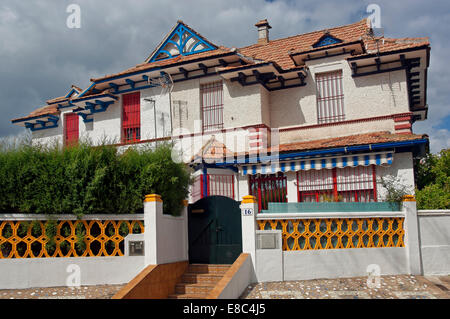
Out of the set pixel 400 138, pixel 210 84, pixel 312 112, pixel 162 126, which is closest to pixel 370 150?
pixel 400 138

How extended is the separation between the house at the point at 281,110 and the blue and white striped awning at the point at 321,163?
0.04 metres

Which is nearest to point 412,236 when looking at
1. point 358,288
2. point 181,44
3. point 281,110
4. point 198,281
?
point 358,288

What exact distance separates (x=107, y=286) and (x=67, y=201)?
282 centimetres

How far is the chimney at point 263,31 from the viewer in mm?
27852

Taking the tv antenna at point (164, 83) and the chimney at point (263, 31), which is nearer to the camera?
the tv antenna at point (164, 83)

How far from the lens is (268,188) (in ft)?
70.6

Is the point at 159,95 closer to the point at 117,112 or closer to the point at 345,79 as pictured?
the point at 117,112

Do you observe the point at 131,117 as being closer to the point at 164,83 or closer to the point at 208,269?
the point at 164,83

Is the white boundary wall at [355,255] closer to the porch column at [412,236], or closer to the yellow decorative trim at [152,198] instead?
the porch column at [412,236]

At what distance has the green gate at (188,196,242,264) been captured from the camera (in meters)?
16.1

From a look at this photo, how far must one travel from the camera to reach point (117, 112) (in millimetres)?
26141

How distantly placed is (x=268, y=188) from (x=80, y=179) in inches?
385

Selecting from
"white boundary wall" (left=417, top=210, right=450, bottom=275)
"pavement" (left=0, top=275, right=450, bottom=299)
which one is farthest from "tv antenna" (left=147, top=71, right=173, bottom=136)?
"white boundary wall" (left=417, top=210, right=450, bottom=275)

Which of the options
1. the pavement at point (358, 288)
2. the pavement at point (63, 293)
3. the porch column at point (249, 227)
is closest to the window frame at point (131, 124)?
the porch column at point (249, 227)
